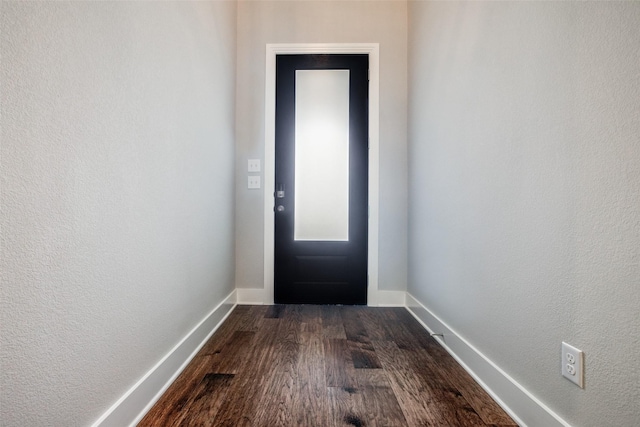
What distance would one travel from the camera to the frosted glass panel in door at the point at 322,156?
254cm

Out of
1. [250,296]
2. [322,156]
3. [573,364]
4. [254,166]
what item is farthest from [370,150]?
[573,364]

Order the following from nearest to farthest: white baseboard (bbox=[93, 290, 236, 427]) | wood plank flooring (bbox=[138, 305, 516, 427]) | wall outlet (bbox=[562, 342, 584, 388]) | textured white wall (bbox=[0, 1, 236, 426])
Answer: textured white wall (bbox=[0, 1, 236, 426]) → wall outlet (bbox=[562, 342, 584, 388]) → white baseboard (bbox=[93, 290, 236, 427]) → wood plank flooring (bbox=[138, 305, 516, 427])

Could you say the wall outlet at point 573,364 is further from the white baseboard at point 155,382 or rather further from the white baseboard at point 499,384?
the white baseboard at point 155,382

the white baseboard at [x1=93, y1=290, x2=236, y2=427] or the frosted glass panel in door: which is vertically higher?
the frosted glass panel in door

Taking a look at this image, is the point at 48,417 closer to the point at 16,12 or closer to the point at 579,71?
the point at 16,12

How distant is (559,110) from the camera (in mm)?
936

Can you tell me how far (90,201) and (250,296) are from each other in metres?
1.79

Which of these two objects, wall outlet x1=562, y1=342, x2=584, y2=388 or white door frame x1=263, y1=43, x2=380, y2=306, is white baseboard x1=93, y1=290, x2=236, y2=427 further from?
wall outlet x1=562, y1=342, x2=584, y2=388

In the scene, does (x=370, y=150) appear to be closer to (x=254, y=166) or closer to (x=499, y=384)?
(x=254, y=166)

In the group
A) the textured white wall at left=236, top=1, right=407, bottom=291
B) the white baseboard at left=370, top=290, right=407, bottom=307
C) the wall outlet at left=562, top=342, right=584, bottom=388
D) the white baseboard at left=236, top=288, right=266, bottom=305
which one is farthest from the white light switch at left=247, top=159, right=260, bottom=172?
the wall outlet at left=562, top=342, right=584, bottom=388

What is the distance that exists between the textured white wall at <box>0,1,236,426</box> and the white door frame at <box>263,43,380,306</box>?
37.5 inches

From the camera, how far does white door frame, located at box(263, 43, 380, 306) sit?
2.50 meters

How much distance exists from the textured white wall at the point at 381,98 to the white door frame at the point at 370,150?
0.04 m

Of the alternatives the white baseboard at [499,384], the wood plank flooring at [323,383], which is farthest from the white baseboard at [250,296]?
the white baseboard at [499,384]
